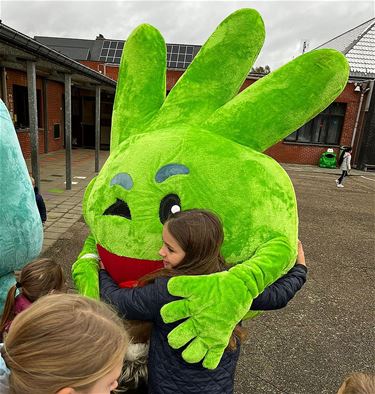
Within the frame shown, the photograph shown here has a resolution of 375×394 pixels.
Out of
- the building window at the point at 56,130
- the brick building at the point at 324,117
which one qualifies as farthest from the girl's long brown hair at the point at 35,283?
the brick building at the point at 324,117

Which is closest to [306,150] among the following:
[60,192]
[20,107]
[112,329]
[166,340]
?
[20,107]

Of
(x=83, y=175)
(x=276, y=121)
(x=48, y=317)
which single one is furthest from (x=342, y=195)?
(x=48, y=317)

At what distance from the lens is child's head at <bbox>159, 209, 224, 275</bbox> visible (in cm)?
132

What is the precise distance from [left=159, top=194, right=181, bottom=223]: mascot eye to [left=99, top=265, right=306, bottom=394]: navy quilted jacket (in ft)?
0.93

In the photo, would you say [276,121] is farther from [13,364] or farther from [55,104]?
[55,104]

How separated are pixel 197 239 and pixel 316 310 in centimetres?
298

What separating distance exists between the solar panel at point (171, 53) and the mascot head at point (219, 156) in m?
19.0

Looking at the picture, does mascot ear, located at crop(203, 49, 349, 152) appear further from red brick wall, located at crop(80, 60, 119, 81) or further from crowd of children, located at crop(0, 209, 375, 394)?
red brick wall, located at crop(80, 60, 119, 81)

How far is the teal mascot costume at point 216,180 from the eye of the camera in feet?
4.27

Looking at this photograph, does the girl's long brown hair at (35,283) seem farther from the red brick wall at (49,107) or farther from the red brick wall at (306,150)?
the red brick wall at (306,150)

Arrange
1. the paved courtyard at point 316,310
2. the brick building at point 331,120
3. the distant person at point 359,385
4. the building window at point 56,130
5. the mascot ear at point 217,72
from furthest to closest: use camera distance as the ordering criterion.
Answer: the brick building at point 331,120 → the building window at point 56,130 → the paved courtyard at point 316,310 → the mascot ear at point 217,72 → the distant person at point 359,385

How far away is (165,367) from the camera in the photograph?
146 cm

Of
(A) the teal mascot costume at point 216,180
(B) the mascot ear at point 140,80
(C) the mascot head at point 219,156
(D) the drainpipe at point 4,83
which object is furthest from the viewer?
(D) the drainpipe at point 4,83

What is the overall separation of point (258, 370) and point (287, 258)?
1.75 metres
